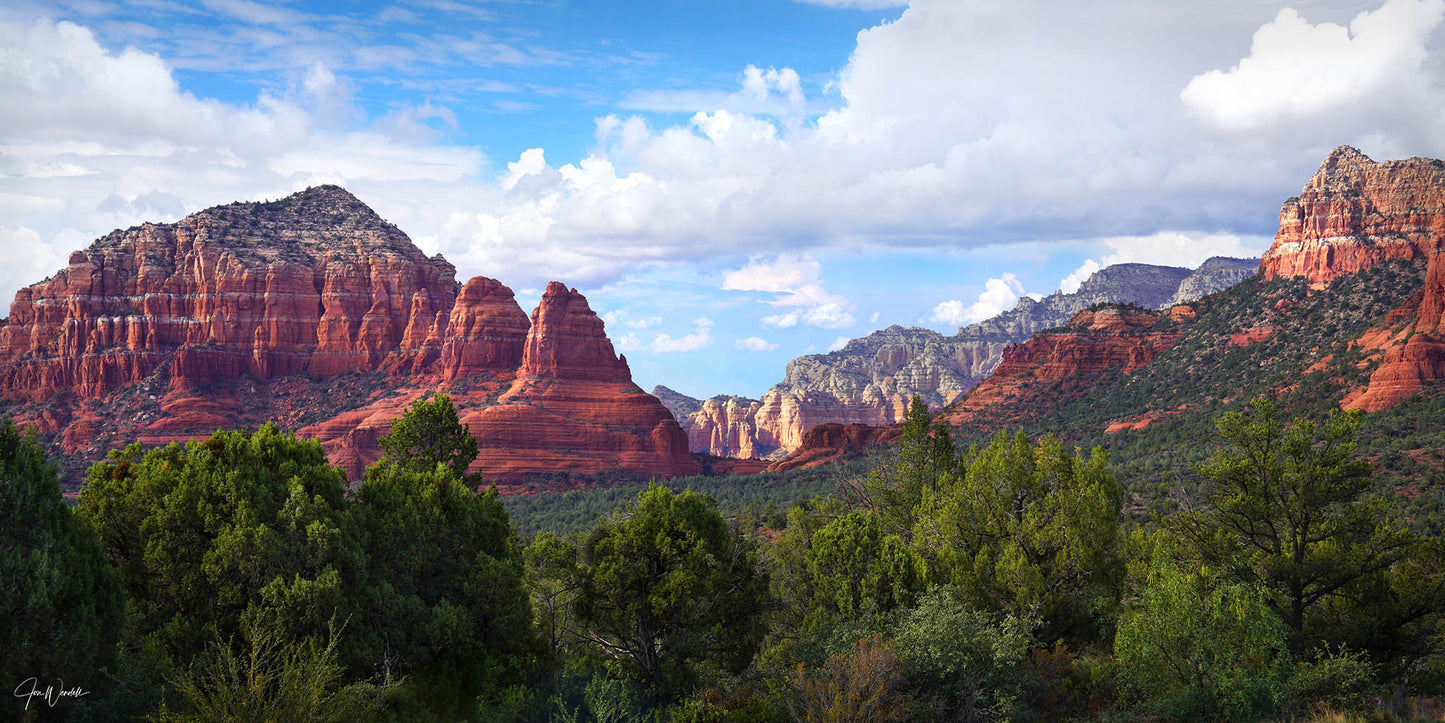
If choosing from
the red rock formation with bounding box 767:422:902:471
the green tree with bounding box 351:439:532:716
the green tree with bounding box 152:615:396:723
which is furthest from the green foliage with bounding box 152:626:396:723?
the red rock formation with bounding box 767:422:902:471

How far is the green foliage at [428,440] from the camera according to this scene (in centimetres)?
3297

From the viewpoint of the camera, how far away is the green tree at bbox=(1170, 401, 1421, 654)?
25.4 metres

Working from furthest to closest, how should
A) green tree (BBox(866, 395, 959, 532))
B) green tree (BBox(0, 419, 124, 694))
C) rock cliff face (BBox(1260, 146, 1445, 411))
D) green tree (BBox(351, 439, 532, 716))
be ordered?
rock cliff face (BBox(1260, 146, 1445, 411))
green tree (BBox(866, 395, 959, 532))
green tree (BBox(351, 439, 532, 716))
green tree (BBox(0, 419, 124, 694))

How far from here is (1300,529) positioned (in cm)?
2602

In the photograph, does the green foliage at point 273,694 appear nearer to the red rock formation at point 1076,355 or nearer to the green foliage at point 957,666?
the green foliage at point 957,666

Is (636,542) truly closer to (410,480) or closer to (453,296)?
(410,480)

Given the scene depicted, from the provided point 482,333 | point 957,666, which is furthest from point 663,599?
point 482,333

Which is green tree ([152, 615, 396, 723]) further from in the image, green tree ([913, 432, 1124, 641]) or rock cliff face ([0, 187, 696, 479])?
rock cliff face ([0, 187, 696, 479])

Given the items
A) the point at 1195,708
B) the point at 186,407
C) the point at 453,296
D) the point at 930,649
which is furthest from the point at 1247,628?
the point at 453,296

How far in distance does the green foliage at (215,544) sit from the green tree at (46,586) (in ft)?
7.73

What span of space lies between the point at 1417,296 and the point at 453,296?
428ft

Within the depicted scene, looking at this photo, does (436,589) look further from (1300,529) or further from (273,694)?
(1300,529)

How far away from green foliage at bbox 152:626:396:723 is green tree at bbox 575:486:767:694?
7.27 meters
